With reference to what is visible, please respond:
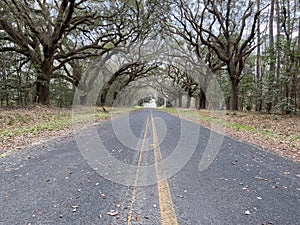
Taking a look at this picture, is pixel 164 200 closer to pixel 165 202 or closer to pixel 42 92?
pixel 165 202

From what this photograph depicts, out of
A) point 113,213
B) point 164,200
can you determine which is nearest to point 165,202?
point 164,200

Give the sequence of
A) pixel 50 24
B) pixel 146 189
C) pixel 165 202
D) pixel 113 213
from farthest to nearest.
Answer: pixel 50 24 < pixel 146 189 < pixel 165 202 < pixel 113 213

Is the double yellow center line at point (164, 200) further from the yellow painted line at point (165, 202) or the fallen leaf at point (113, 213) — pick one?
the fallen leaf at point (113, 213)

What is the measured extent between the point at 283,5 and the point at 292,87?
580 centimetres

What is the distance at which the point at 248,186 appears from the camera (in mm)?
3189

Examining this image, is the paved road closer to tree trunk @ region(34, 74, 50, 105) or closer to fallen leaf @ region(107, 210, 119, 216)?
fallen leaf @ region(107, 210, 119, 216)

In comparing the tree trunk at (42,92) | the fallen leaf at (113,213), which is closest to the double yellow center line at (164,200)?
the fallen leaf at (113,213)

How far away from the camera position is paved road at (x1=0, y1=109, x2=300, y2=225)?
2.33m

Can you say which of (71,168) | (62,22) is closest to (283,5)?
(62,22)

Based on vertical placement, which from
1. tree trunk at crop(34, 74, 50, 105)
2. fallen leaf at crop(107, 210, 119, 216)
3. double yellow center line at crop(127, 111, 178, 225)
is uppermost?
tree trunk at crop(34, 74, 50, 105)

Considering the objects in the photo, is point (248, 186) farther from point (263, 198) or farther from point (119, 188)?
point (119, 188)

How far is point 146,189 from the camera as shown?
3.03 metres

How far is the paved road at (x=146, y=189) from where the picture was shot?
2334 millimetres

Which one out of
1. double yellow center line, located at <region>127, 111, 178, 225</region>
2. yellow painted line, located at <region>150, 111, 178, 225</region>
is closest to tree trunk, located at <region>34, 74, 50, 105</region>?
double yellow center line, located at <region>127, 111, 178, 225</region>
